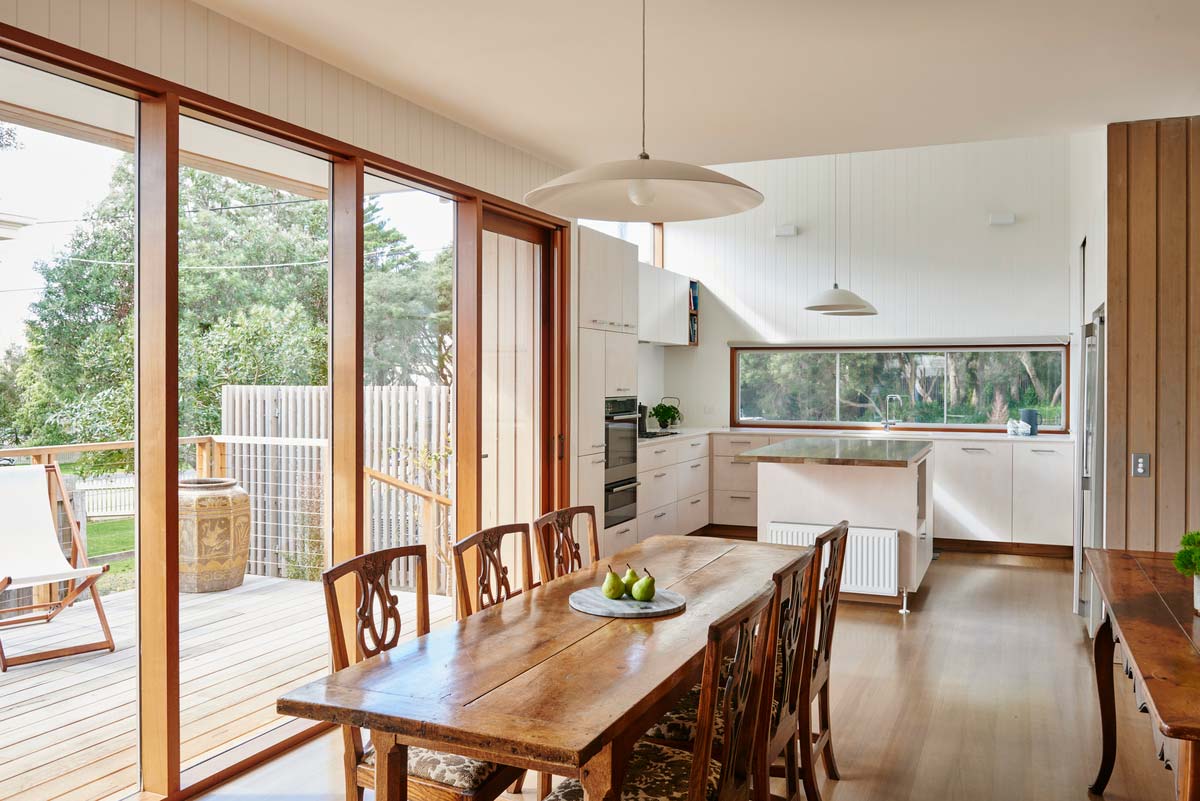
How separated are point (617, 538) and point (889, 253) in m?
3.70

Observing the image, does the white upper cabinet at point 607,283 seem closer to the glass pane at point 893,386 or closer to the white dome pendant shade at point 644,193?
the white dome pendant shade at point 644,193

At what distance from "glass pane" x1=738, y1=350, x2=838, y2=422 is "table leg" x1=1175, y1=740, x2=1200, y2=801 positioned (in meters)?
6.52

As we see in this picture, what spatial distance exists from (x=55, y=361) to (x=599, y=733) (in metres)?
2.08

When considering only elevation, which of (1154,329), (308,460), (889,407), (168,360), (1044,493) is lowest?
(1044,493)

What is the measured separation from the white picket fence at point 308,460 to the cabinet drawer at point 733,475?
406 cm

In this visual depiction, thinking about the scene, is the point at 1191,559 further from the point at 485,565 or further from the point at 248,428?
the point at 248,428

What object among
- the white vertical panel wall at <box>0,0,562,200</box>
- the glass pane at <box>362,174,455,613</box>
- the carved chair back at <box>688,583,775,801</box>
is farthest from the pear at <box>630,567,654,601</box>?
the white vertical panel wall at <box>0,0,562,200</box>

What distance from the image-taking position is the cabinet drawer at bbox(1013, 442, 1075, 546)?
6.91 metres

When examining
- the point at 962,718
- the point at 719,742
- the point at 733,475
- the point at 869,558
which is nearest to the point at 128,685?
the point at 719,742

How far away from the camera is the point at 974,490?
7141 mm

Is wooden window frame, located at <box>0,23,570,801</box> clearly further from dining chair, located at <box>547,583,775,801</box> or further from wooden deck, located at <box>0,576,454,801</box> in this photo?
dining chair, located at <box>547,583,775,801</box>

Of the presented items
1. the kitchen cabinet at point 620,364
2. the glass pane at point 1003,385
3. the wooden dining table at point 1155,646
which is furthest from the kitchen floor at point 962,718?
the glass pane at point 1003,385

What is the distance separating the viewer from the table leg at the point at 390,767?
1839 mm

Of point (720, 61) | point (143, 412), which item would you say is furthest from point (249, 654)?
point (720, 61)
